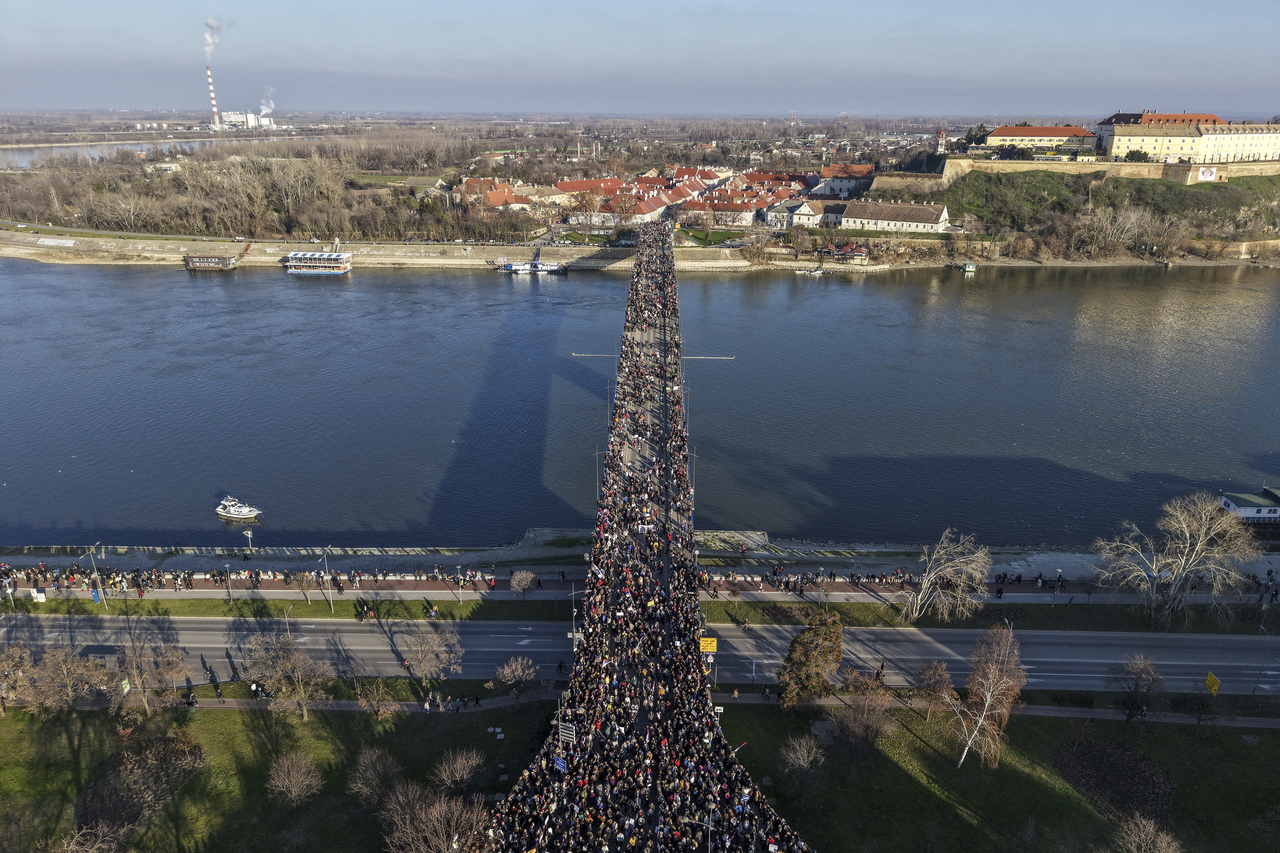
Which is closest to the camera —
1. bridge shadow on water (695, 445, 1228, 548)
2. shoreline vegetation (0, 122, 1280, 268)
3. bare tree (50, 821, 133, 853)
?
bare tree (50, 821, 133, 853)

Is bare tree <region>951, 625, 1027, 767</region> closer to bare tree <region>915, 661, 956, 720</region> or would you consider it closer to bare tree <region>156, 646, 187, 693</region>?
bare tree <region>915, 661, 956, 720</region>

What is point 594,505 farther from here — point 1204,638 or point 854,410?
point 1204,638

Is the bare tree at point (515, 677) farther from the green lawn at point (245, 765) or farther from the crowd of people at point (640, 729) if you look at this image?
the crowd of people at point (640, 729)

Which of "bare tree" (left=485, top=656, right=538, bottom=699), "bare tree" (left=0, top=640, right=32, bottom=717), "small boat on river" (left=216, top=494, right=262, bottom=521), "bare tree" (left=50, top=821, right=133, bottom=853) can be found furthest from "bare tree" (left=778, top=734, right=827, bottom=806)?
"small boat on river" (left=216, top=494, right=262, bottom=521)

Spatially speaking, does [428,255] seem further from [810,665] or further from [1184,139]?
[1184,139]

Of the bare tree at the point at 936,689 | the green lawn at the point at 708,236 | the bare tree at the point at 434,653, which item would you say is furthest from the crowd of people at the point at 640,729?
the green lawn at the point at 708,236

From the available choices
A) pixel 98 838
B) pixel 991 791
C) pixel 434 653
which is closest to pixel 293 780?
pixel 98 838

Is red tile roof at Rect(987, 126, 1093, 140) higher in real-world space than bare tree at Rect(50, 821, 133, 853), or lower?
higher
